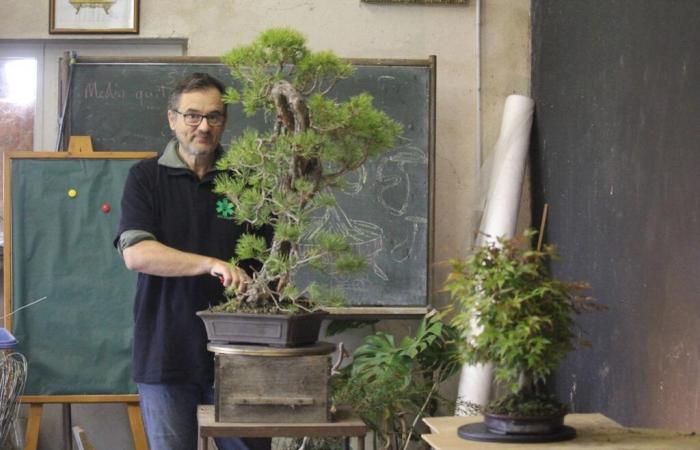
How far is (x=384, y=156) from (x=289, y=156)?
6.19ft

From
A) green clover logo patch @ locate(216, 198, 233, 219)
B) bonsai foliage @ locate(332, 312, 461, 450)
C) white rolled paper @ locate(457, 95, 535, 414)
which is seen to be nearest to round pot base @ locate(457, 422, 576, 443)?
green clover logo patch @ locate(216, 198, 233, 219)

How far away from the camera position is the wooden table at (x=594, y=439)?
2135 millimetres

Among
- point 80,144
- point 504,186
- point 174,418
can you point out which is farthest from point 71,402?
point 504,186

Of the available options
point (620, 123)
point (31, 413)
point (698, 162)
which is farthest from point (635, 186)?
point (31, 413)

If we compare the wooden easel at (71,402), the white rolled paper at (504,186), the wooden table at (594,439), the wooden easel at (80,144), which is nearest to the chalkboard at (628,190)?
the white rolled paper at (504,186)

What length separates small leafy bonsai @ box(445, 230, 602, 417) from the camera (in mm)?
2176

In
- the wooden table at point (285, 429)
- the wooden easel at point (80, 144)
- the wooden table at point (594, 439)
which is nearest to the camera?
the wooden table at point (594, 439)

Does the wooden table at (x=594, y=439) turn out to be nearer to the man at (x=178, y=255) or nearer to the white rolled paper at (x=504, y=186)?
the man at (x=178, y=255)

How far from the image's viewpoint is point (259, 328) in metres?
2.72

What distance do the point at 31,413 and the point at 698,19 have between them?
2.89m

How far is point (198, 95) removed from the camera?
3.07 metres

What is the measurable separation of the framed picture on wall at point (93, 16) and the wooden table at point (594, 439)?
288cm

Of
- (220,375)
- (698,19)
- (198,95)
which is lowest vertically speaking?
(220,375)

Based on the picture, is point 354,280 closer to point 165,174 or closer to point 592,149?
point 592,149
